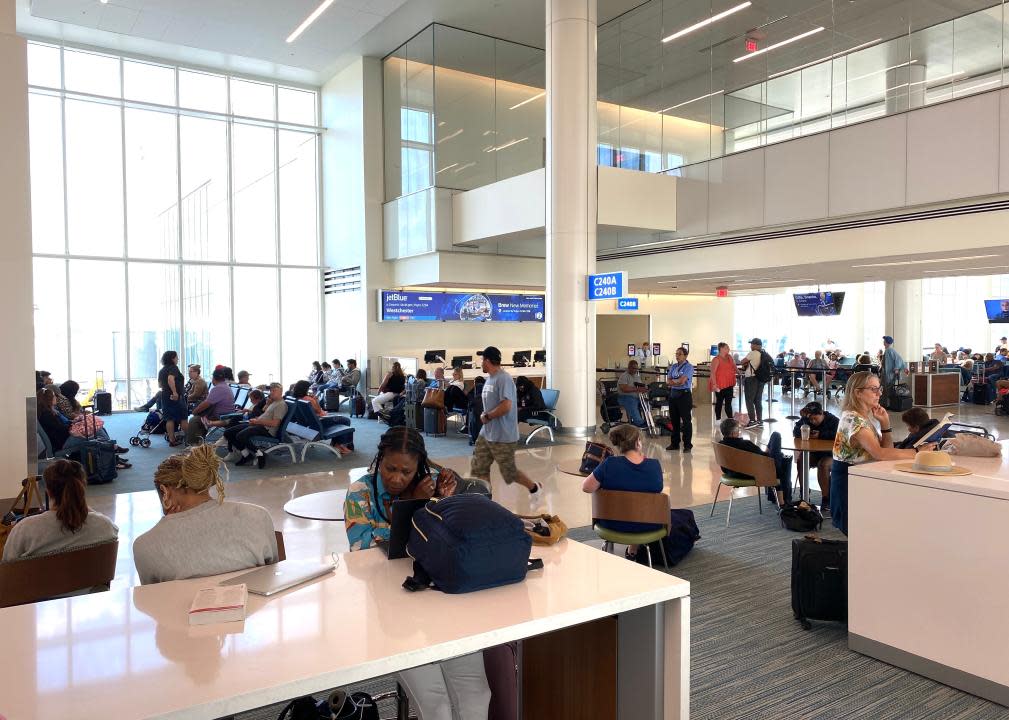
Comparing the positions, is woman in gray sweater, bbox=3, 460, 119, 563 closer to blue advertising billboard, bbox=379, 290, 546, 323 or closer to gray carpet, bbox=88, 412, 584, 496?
gray carpet, bbox=88, 412, 584, 496

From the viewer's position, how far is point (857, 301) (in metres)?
29.4

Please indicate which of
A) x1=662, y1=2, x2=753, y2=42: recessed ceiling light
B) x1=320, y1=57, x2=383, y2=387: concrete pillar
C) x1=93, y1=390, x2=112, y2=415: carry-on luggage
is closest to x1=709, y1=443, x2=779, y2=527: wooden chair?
x1=662, y1=2, x2=753, y2=42: recessed ceiling light

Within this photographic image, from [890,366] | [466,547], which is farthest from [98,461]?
[890,366]

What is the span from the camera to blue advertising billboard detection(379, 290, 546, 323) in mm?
17938

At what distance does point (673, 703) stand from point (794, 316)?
32325 mm

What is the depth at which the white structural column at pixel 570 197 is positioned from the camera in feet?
39.4

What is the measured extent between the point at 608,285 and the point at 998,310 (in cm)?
1886

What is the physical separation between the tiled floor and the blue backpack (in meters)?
3.30

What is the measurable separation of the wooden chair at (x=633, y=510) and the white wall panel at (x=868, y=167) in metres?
8.58

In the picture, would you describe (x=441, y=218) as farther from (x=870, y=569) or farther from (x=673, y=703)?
(x=673, y=703)

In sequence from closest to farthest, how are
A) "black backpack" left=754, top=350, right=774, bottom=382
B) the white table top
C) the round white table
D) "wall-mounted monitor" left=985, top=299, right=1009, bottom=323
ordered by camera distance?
the white table top
the round white table
"black backpack" left=754, top=350, right=774, bottom=382
"wall-mounted monitor" left=985, top=299, right=1009, bottom=323

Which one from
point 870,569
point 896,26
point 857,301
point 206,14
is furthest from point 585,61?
point 857,301

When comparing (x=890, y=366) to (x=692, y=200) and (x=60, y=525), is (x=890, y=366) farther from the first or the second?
(x=60, y=525)

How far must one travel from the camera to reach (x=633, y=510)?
4.69 m
